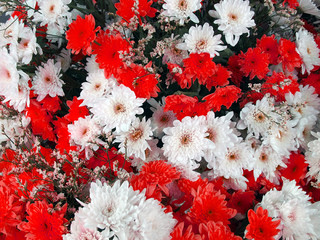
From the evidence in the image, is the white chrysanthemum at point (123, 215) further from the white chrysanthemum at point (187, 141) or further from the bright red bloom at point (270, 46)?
the bright red bloom at point (270, 46)

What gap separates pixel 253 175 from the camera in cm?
92

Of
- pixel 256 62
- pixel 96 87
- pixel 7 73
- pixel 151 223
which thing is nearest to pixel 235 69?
pixel 256 62

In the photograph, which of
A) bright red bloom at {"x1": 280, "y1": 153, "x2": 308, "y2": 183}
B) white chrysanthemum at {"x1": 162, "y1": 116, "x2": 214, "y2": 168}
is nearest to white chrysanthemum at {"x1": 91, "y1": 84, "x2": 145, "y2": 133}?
white chrysanthemum at {"x1": 162, "y1": 116, "x2": 214, "y2": 168}

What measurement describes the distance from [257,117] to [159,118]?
27 cm

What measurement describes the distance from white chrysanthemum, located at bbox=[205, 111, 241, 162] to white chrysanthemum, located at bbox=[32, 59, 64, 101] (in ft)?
1.39

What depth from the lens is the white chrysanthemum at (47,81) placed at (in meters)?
0.85

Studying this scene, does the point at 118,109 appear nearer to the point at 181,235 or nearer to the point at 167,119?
the point at 167,119

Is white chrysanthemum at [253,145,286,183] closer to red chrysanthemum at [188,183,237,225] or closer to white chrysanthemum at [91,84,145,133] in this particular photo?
red chrysanthemum at [188,183,237,225]

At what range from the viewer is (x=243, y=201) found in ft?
2.78

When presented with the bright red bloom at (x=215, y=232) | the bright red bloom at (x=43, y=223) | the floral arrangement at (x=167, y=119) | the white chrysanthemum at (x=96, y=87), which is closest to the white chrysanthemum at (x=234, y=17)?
the floral arrangement at (x=167, y=119)

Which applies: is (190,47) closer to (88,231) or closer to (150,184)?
(150,184)

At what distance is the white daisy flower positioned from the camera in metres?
0.83

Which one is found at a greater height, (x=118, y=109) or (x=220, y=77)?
(x=220, y=77)

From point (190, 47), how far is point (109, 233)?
46cm
